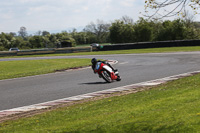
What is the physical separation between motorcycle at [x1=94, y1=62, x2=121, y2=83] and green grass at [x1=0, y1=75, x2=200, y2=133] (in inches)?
177

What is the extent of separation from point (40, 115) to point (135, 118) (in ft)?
9.30

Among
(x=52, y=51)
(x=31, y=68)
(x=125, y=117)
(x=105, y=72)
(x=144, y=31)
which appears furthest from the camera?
(x=144, y=31)

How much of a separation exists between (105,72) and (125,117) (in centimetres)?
719

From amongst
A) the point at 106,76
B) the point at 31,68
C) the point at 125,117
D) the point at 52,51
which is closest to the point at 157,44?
the point at 52,51

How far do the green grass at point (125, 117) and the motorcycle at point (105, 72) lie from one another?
4507mm

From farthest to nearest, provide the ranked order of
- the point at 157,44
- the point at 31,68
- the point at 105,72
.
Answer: the point at 157,44, the point at 31,68, the point at 105,72

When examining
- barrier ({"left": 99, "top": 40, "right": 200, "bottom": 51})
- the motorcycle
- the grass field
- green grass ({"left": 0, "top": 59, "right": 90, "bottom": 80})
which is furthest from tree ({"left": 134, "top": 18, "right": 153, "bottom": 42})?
the grass field

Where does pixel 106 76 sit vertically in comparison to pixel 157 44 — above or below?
below

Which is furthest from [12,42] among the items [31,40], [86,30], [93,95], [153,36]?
[93,95]

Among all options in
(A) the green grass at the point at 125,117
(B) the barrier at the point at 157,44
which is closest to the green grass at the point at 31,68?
(A) the green grass at the point at 125,117

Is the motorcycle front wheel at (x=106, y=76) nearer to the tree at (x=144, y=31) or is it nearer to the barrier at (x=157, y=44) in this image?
the barrier at (x=157, y=44)

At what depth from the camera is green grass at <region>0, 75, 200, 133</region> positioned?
20.0 feet

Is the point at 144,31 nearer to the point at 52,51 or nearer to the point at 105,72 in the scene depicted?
the point at 52,51

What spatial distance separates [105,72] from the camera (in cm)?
1425
